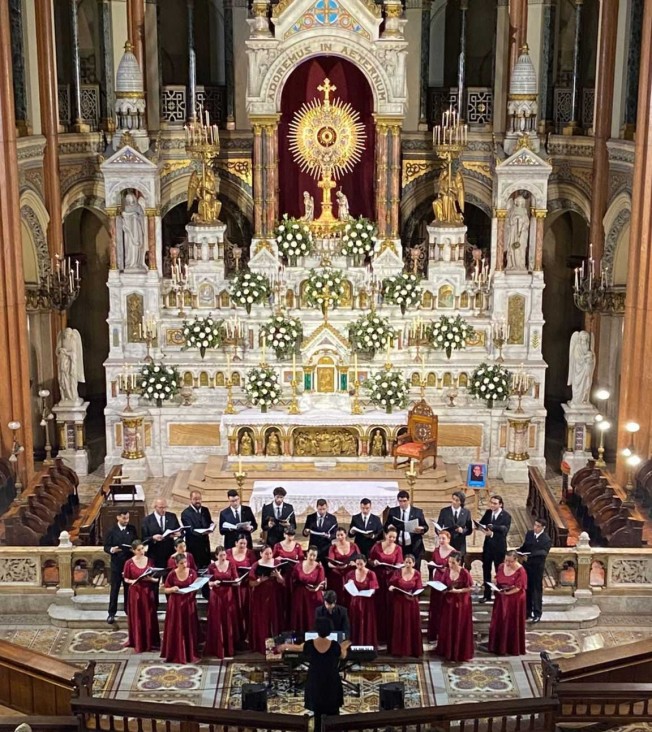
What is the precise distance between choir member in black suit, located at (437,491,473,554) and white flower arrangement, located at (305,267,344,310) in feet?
24.2

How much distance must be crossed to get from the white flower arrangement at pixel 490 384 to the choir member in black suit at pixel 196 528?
7.64 metres

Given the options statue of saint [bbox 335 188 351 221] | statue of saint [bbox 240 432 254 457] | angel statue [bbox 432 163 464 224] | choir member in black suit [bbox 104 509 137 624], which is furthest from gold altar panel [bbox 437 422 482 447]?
choir member in black suit [bbox 104 509 137 624]

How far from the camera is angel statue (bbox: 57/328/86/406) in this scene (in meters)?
26.3

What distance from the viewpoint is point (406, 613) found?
17781 mm

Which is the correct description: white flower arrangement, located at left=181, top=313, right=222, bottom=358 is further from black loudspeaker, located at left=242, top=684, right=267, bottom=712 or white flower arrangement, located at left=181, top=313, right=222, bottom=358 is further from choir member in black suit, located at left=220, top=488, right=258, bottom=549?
→ black loudspeaker, located at left=242, top=684, right=267, bottom=712

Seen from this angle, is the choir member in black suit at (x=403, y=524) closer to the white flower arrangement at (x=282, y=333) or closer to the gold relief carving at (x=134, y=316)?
the white flower arrangement at (x=282, y=333)

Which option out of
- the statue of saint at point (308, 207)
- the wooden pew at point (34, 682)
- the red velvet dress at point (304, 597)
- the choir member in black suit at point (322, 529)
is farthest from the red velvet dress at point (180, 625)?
the statue of saint at point (308, 207)

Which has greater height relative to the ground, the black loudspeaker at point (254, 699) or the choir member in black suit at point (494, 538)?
the choir member in black suit at point (494, 538)

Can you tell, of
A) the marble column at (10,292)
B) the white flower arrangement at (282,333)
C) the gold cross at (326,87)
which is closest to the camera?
the marble column at (10,292)

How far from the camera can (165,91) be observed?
28.9 meters

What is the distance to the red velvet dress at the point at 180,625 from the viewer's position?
1756 centimetres

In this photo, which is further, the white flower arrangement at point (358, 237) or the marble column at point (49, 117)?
the white flower arrangement at point (358, 237)

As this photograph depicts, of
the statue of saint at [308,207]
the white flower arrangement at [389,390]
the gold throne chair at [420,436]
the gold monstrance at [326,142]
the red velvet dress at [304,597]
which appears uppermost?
the gold monstrance at [326,142]

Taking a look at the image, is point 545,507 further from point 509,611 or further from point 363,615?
point 363,615
